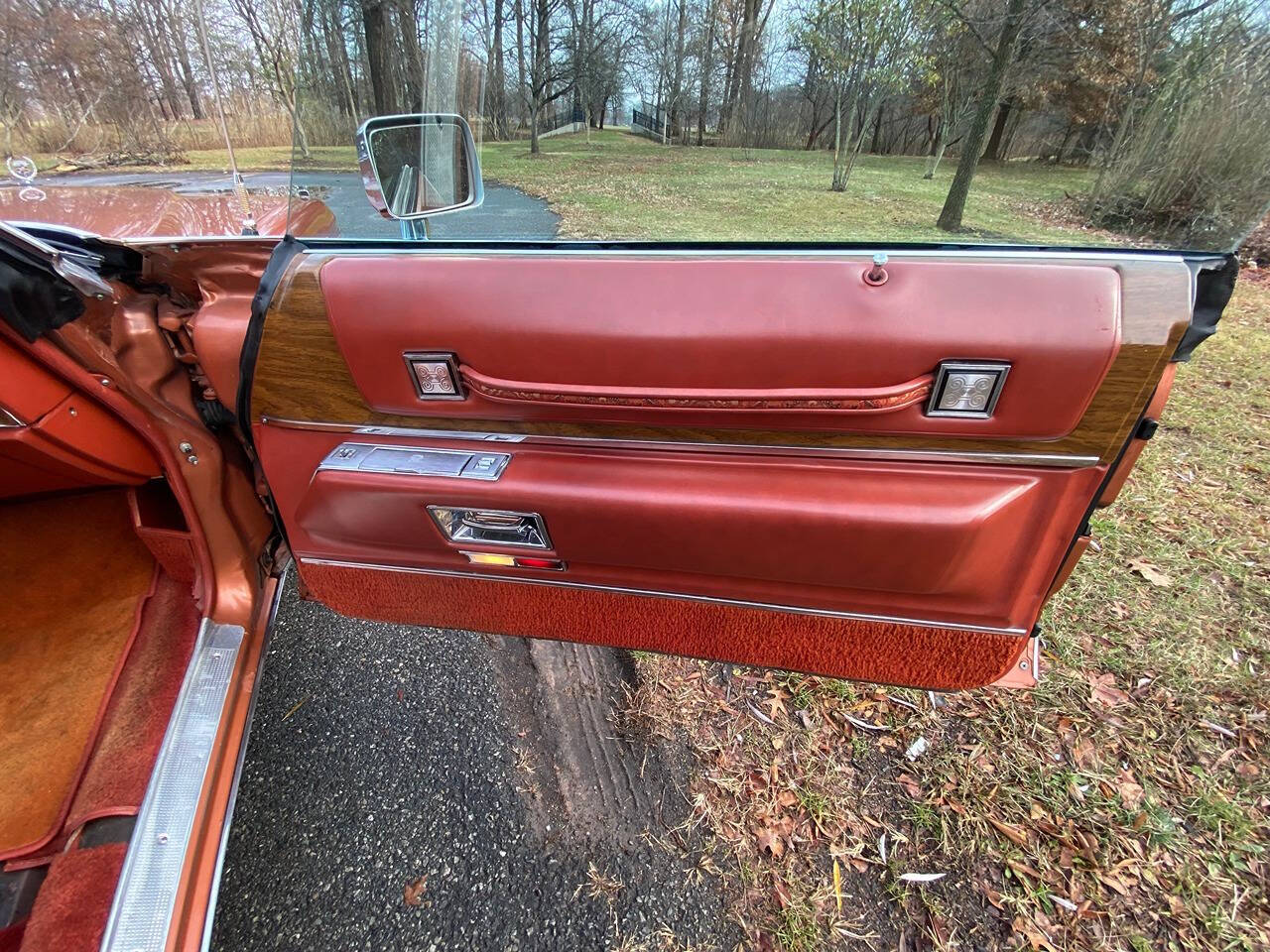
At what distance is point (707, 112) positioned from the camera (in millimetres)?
1099

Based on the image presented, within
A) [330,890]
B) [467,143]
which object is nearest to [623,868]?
[330,890]

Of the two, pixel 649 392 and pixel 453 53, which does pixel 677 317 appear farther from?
pixel 453 53

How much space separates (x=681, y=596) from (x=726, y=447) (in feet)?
1.16

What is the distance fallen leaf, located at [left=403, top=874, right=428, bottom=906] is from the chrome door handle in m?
0.86

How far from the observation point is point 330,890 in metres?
1.49

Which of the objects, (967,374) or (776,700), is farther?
(776,700)

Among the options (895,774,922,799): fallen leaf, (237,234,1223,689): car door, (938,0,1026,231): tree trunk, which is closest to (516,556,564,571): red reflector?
(237,234,1223,689): car door

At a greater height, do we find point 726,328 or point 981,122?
point 981,122

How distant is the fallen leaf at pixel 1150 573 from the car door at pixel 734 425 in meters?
1.55

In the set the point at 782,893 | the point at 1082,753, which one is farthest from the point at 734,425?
the point at 1082,753

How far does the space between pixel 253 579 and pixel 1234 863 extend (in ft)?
8.10

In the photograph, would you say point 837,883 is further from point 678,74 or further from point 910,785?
point 678,74

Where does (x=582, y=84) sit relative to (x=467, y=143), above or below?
above

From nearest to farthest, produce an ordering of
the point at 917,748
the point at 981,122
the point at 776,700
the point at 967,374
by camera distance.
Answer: the point at 981,122 → the point at 967,374 → the point at 917,748 → the point at 776,700
